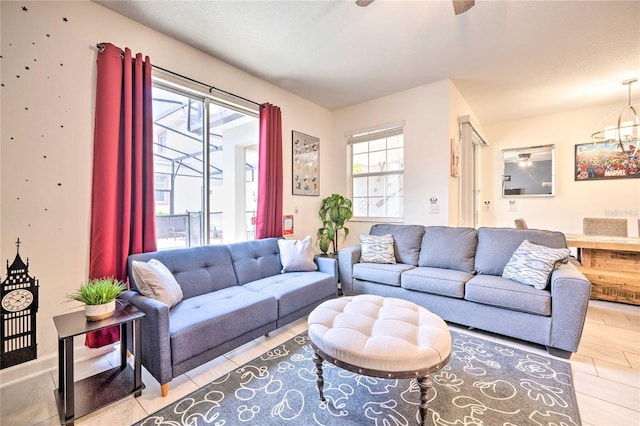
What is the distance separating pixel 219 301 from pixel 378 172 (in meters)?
3.08

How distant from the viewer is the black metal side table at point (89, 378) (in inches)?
56.0

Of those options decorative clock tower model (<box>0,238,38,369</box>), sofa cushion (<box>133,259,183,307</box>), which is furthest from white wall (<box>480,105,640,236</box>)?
decorative clock tower model (<box>0,238,38,369</box>)

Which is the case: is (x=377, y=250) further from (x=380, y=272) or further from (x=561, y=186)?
(x=561, y=186)

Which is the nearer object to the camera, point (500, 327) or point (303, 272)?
point (500, 327)

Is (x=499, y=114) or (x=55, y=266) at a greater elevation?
(x=499, y=114)

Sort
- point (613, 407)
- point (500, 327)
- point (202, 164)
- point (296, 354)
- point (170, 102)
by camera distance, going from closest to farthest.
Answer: point (613, 407), point (296, 354), point (500, 327), point (170, 102), point (202, 164)

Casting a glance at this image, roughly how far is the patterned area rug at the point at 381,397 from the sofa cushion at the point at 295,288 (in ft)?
1.52

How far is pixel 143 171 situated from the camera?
2326mm

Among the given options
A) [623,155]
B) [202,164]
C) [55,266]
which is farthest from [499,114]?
[55,266]

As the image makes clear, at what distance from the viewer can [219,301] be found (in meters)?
2.13

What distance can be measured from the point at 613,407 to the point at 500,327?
0.79 meters

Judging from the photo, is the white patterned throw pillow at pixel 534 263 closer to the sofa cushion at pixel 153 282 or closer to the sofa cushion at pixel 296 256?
the sofa cushion at pixel 296 256

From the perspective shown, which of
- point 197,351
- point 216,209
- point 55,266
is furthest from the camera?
point 216,209

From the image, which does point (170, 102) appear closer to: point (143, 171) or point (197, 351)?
point (143, 171)
